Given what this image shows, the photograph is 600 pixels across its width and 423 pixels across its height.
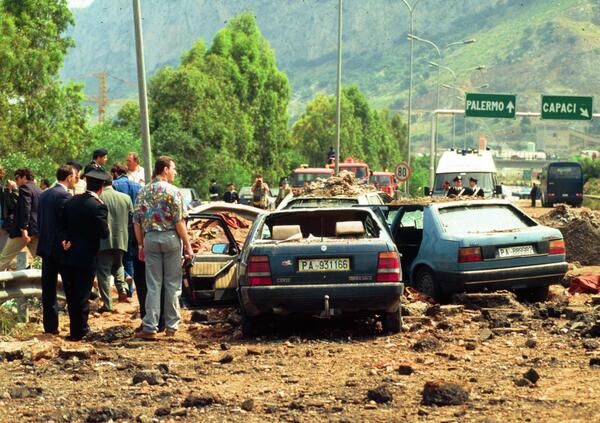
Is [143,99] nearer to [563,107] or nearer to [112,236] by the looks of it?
[112,236]

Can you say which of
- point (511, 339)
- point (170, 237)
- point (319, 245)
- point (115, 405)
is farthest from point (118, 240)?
point (115, 405)

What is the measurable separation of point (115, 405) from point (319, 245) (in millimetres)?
3664

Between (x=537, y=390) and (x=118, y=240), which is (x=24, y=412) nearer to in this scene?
(x=537, y=390)

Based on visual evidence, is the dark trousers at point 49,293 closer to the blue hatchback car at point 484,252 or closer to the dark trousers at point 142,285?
the dark trousers at point 142,285

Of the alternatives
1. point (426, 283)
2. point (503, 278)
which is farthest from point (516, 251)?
point (426, 283)

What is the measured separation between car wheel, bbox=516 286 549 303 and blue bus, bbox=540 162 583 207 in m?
51.0

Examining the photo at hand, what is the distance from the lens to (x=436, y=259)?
13539 mm

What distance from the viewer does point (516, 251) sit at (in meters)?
13.3

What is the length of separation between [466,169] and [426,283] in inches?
1034

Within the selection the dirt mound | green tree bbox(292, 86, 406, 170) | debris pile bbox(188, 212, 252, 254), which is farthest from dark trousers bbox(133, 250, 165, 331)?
green tree bbox(292, 86, 406, 170)

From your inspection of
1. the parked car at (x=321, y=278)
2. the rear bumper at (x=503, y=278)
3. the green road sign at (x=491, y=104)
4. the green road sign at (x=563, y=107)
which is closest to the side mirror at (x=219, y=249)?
the parked car at (x=321, y=278)

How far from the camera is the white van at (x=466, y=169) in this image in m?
39.5

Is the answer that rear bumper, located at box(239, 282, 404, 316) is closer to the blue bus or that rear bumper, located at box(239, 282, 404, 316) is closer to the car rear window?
the car rear window

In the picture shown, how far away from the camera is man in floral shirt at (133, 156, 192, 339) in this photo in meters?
11.0
